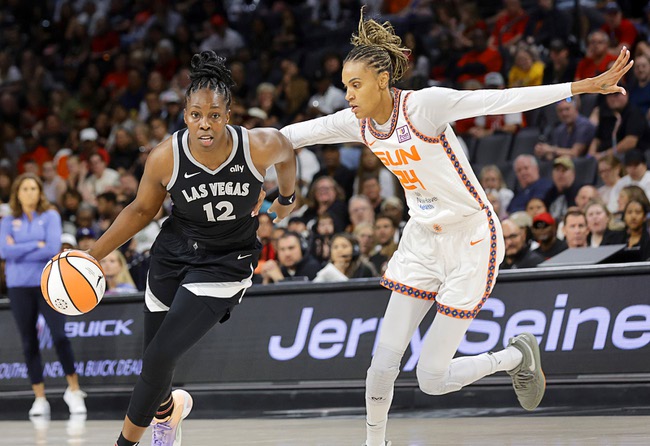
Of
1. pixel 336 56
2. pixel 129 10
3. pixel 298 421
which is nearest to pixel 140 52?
pixel 129 10

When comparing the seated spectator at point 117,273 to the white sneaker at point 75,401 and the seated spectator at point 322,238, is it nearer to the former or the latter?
the white sneaker at point 75,401

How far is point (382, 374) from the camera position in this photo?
5902mm

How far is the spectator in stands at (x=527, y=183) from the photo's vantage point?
1131 cm

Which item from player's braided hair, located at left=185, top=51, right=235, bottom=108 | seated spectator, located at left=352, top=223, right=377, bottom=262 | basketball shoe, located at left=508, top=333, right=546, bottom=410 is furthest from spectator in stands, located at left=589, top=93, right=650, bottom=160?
player's braided hair, located at left=185, top=51, right=235, bottom=108

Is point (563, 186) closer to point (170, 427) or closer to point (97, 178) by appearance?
point (170, 427)

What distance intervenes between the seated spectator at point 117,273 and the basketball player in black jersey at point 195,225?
5.18 meters

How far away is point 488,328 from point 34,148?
10304 millimetres

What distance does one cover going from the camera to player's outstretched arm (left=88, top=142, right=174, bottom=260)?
18.9ft

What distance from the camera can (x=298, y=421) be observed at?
27.8 ft

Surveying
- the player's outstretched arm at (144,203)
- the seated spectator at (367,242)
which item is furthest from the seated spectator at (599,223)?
the player's outstretched arm at (144,203)

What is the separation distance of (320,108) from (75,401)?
5788 mm

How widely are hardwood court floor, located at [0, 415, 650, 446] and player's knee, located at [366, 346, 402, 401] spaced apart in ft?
3.05

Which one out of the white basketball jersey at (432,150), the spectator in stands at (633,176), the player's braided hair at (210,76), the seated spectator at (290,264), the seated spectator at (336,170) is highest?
the player's braided hair at (210,76)

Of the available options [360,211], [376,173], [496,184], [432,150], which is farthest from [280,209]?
[376,173]
